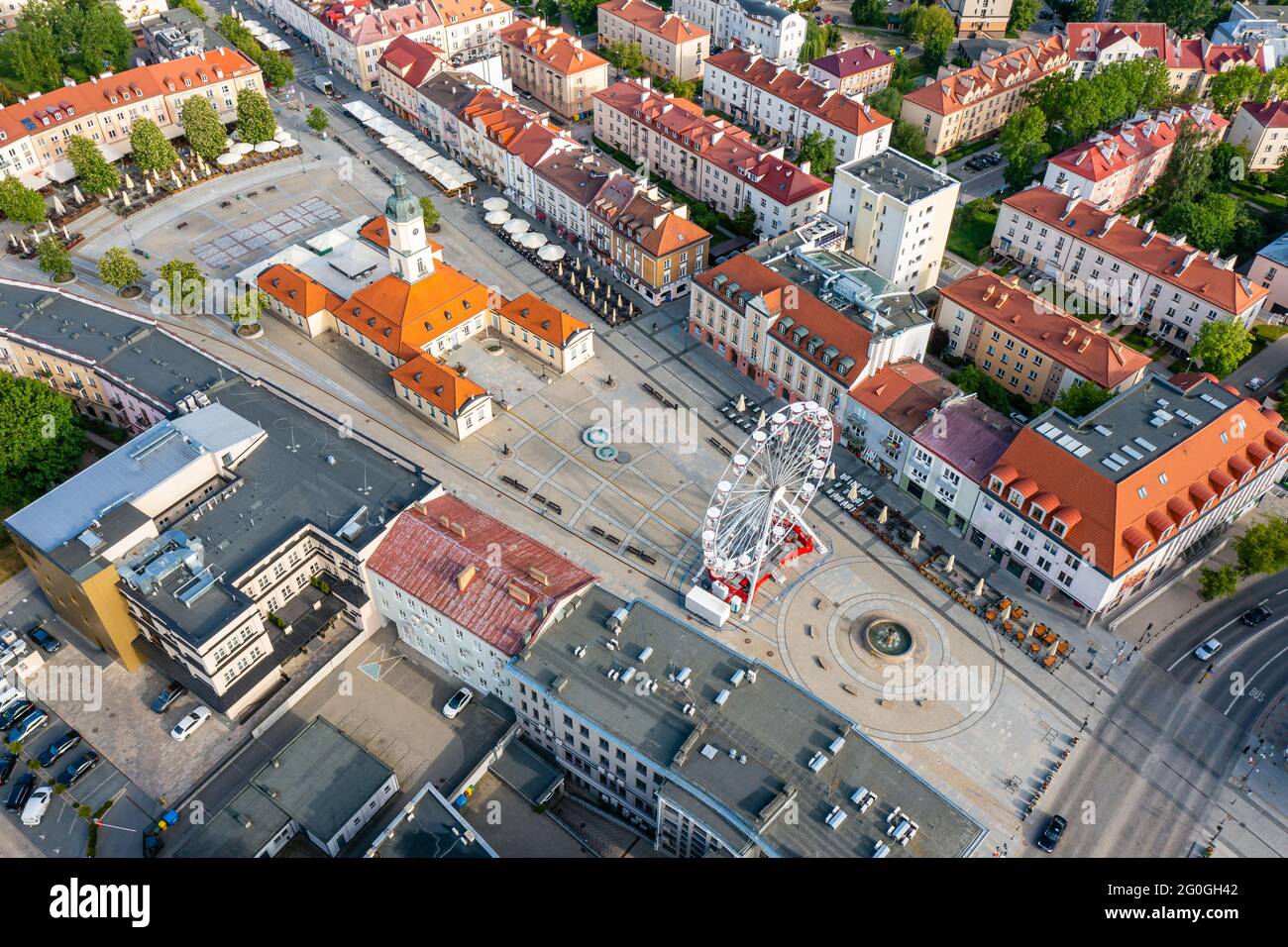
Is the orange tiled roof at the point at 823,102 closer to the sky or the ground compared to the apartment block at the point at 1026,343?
closer to the sky

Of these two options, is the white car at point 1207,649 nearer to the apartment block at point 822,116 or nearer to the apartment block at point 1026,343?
the apartment block at point 1026,343

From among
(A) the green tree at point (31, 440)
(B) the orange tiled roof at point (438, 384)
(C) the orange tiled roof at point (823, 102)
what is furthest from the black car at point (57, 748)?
(C) the orange tiled roof at point (823, 102)

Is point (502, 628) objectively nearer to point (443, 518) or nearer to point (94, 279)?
point (443, 518)

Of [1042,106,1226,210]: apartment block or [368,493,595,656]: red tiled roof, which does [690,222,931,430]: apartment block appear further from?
[1042,106,1226,210]: apartment block

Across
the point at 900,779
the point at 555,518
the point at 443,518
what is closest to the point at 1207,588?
the point at 900,779

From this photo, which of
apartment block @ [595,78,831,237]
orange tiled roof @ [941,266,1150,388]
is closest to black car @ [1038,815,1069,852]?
orange tiled roof @ [941,266,1150,388]

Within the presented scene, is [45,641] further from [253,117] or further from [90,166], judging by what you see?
[253,117]
